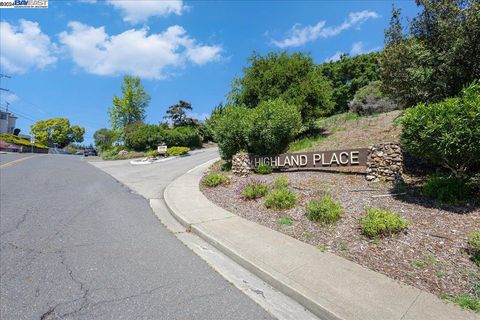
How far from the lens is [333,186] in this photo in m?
8.34

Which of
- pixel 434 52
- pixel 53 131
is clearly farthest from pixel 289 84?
pixel 53 131

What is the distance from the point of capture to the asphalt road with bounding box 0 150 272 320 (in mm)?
3166

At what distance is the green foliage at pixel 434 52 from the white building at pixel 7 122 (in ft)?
266

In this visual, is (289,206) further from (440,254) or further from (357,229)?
(440,254)

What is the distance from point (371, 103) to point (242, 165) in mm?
13422

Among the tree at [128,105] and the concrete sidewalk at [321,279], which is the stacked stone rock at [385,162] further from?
the tree at [128,105]

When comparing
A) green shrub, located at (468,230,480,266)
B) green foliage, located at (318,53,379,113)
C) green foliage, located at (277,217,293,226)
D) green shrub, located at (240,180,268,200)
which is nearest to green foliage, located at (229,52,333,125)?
green shrub, located at (240,180,268,200)

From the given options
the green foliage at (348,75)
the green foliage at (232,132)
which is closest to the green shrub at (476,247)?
the green foliage at (232,132)

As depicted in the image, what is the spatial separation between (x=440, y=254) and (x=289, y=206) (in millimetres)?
3360

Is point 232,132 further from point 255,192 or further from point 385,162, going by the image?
point 385,162

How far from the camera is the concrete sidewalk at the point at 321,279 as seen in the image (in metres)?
3.05

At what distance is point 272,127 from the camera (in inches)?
478

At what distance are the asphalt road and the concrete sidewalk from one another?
58cm

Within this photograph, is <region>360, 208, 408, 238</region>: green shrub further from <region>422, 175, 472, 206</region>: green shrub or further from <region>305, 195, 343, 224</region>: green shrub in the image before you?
<region>422, 175, 472, 206</region>: green shrub
